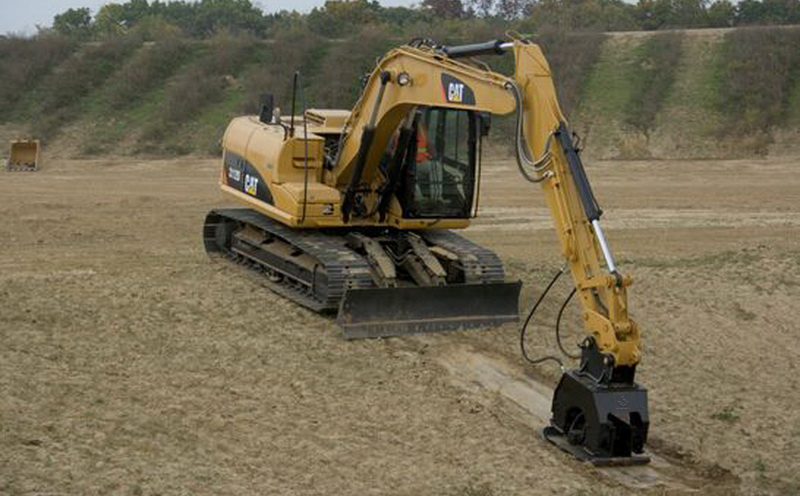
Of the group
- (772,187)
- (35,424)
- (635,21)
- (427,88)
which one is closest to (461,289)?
(427,88)

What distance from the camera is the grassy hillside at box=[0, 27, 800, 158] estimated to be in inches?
1459

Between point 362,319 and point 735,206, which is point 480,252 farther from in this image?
point 735,206

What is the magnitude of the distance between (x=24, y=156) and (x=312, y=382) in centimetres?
2112

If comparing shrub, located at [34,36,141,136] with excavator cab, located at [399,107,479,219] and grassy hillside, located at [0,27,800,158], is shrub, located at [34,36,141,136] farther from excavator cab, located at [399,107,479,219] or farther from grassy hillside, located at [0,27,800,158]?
excavator cab, located at [399,107,479,219]

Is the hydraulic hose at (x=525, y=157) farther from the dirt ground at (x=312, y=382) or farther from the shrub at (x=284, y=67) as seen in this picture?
the shrub at (x=284, y=67)

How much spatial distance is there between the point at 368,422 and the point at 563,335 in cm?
379

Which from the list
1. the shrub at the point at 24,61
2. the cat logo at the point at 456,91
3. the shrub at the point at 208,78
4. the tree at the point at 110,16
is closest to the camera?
the cat logo at the point at 456,91

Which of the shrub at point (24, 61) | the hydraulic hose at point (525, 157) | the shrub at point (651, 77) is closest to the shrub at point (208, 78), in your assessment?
the shrub at point (24, 61)

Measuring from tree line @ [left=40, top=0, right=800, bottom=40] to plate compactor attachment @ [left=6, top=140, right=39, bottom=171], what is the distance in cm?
1992

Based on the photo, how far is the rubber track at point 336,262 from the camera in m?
12.9

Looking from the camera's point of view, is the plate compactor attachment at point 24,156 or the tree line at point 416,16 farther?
the tree line at point 416,16

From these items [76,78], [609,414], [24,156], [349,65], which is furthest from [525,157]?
[76,78]

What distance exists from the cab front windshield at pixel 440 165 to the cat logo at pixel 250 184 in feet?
6.84

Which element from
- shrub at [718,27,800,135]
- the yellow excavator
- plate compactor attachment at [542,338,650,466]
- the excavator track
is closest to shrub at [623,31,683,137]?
shrub at [718,27,800,135]
